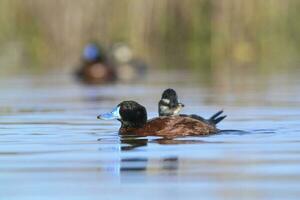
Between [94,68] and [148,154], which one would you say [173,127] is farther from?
[94,68]

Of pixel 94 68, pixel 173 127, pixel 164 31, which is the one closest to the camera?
pixel 173 127

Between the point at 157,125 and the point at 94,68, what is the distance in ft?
48.3

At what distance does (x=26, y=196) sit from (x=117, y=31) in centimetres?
2092

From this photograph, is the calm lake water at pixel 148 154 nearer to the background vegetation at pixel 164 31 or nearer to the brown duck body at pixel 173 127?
the brown duck body at pixel 173 127

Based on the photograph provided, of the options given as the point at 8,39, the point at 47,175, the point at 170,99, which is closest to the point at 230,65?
the point at 8,39

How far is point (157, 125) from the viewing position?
36.0 ft

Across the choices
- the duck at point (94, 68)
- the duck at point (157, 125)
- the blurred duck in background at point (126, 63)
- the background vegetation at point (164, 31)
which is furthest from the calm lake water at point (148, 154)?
the background vegetation at point (164, 31)

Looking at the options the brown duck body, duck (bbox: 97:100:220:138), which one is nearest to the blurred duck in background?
Result: duck (bbox: 97:100:220:138)

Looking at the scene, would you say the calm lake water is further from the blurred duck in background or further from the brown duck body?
the blurred duck in background

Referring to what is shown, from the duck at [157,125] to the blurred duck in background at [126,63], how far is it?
13.3 meters

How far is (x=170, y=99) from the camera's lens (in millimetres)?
11781

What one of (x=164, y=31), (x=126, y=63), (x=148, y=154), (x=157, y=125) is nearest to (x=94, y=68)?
(x=126, y=63)

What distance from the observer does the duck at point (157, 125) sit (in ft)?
35.9

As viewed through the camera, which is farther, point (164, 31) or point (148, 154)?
point (164, 31)
